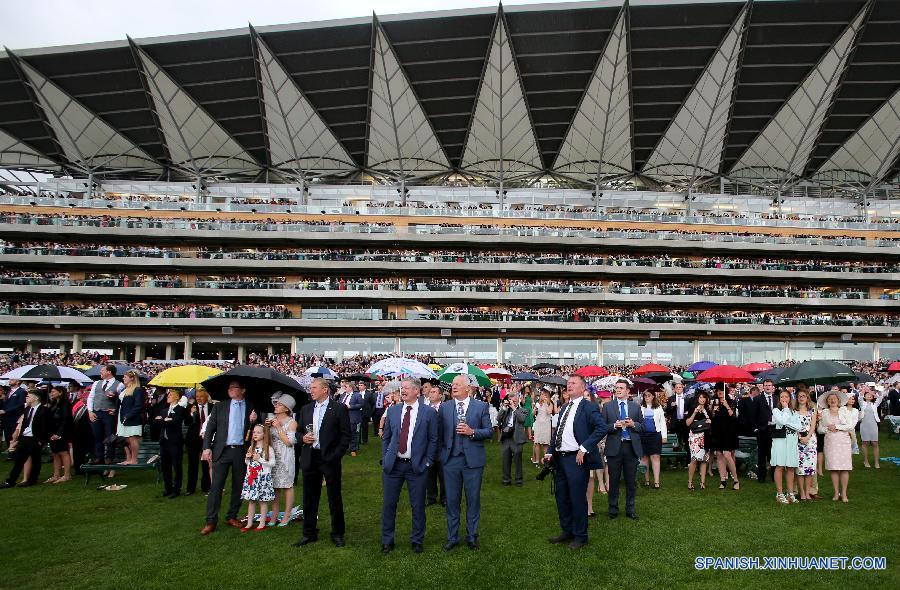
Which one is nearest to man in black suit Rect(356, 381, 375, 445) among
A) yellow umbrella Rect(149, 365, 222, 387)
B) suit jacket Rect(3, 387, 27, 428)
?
yellow umbrella Rect(149, 365, 222, 387)

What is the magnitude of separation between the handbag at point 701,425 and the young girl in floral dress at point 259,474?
7846 millimetres

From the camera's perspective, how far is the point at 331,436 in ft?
26.3

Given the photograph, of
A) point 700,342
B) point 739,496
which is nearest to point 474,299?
point 700,342

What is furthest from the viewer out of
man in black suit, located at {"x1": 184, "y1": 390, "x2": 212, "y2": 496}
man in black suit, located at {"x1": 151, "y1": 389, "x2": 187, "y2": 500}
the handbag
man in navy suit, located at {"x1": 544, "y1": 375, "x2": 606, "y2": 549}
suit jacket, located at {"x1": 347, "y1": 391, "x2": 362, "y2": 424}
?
suit jacket, located at {"x1": 347, "y1": 391, "x2": 362, "y2": 424}

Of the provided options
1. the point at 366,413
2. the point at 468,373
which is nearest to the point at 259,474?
the point at 468,373

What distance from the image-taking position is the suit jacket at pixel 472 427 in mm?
7887

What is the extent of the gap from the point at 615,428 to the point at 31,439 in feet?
35.6

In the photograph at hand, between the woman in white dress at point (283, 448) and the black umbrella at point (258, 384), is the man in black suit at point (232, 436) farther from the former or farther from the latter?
the woman in white dress at point (283, 448)

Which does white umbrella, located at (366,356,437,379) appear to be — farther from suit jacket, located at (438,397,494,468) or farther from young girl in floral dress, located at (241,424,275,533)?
suit jacket, located at (438,397,494,468)

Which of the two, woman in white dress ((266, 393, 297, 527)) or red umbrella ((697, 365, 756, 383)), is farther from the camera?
red umbrella ((697, 365, 756, 383))

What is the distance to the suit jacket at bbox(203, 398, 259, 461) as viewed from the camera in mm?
9008

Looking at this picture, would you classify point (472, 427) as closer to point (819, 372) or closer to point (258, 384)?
point (258, 384)

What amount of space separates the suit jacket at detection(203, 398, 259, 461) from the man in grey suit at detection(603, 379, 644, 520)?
525 cm

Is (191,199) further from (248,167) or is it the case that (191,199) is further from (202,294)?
(202,294)
